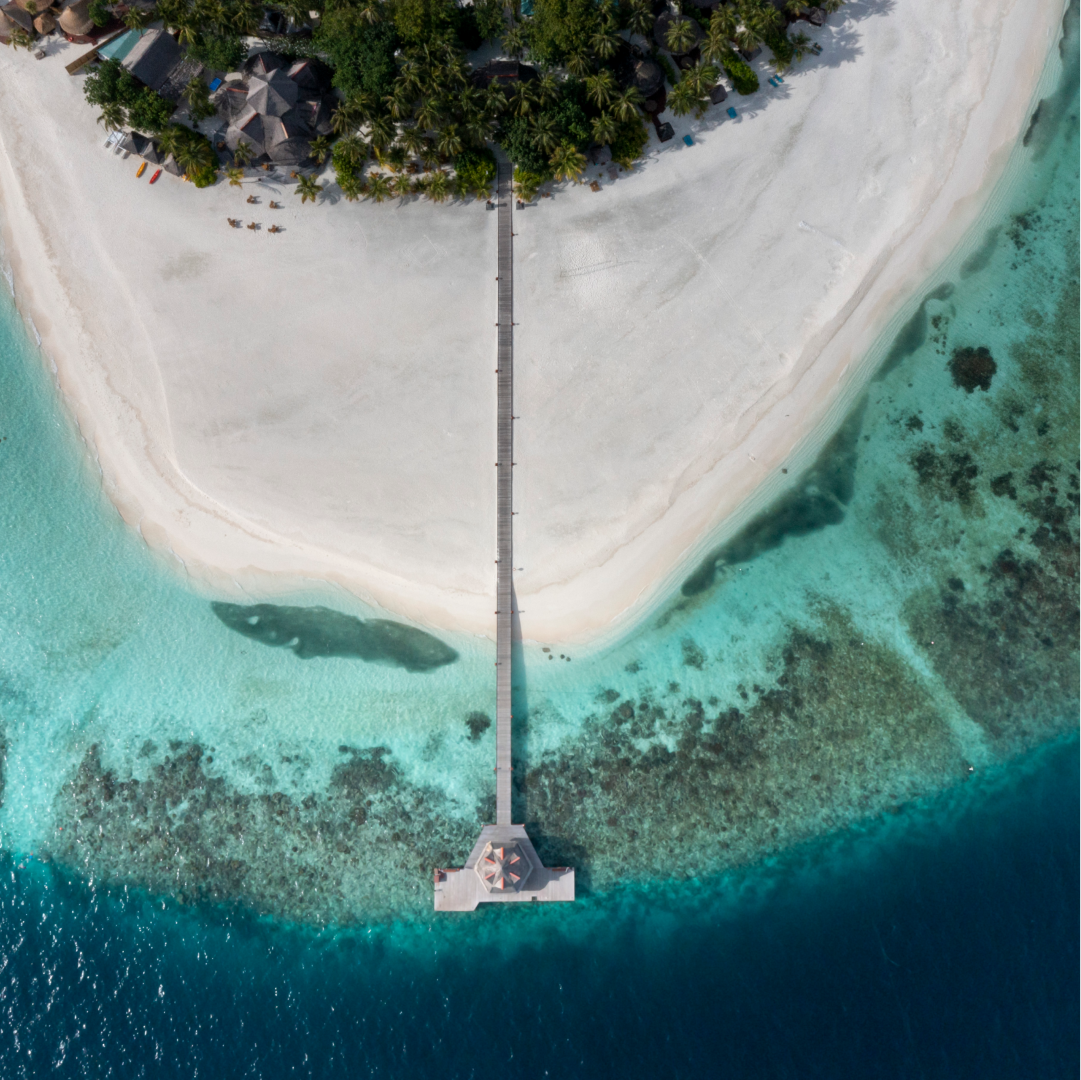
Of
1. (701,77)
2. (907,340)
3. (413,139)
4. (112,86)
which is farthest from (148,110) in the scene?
(907,340)

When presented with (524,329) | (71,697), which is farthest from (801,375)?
(71,697)

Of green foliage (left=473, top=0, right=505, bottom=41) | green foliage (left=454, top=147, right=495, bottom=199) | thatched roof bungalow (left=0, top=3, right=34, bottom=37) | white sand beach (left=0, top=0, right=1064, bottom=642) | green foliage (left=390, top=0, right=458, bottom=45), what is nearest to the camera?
green foliage (left=390, top=0, right=458, bottom=45)

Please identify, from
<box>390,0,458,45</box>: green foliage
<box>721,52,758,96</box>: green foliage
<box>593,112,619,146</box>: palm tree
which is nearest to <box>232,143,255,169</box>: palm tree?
<box>390,0,458,45</box>: green foliage

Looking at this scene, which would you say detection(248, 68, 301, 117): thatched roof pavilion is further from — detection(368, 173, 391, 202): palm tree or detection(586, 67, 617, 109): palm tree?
detection(586, 67, 617, 109): palm tree

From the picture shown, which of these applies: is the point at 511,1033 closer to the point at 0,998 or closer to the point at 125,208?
the point at 0,998

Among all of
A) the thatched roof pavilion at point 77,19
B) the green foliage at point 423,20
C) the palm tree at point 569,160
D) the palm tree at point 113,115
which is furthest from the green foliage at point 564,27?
the thatched roof pavilion at point 77,19
